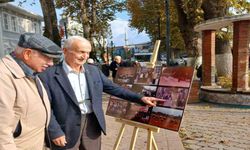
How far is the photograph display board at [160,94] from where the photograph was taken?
4414 mm

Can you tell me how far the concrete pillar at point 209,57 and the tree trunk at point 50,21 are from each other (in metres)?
7.30

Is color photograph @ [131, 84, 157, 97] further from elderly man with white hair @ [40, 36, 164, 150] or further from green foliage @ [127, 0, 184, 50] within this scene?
green foliage @ [127, 0, 184, 50]

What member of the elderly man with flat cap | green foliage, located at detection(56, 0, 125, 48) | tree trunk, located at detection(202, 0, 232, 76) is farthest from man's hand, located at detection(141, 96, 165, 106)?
green foliage, located at detection(56, 0, 125, 48)

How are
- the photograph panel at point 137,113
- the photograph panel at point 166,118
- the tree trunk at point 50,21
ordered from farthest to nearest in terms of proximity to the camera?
the tree trunk at point 50,21 → the photograph panel at point 137,113 → the photograph panel at point 166,118

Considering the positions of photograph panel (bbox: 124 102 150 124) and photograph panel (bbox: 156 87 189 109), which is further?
photograph panel (bbox: 124 102 150 124)

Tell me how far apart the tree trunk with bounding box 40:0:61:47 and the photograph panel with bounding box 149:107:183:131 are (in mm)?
14634

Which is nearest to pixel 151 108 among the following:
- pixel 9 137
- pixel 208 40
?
pixel 9 137

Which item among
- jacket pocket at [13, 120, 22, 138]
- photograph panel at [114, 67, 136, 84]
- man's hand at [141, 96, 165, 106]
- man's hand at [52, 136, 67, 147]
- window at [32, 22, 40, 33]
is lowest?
man's hand at [52, 136, 67, 147]

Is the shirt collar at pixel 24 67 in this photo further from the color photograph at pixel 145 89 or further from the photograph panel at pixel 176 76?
the color photograph at pixel 145 89

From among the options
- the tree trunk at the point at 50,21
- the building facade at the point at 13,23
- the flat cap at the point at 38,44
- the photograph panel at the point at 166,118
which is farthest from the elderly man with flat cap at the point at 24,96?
the building facade at the point at 13,23

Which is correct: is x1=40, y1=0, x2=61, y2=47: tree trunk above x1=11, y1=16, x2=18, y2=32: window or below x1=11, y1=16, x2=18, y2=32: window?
below

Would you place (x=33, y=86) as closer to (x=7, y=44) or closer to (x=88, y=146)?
(x=88, y=146)

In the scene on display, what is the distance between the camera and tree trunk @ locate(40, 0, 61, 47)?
1893 cm

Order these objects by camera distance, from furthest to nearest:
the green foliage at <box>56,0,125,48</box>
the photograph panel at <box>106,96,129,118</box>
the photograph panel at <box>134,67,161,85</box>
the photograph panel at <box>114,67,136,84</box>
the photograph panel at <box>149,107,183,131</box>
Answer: the green foliage at <box>56,0,125,48</box> → the photograph panel at <box>114,67,136,84</box> → the photograph panel at <box>106,96,129,118</box> → the photograph panel at <box>134,67,161,85</box> → the photograph panel at <box>149,107,183,131</box>
